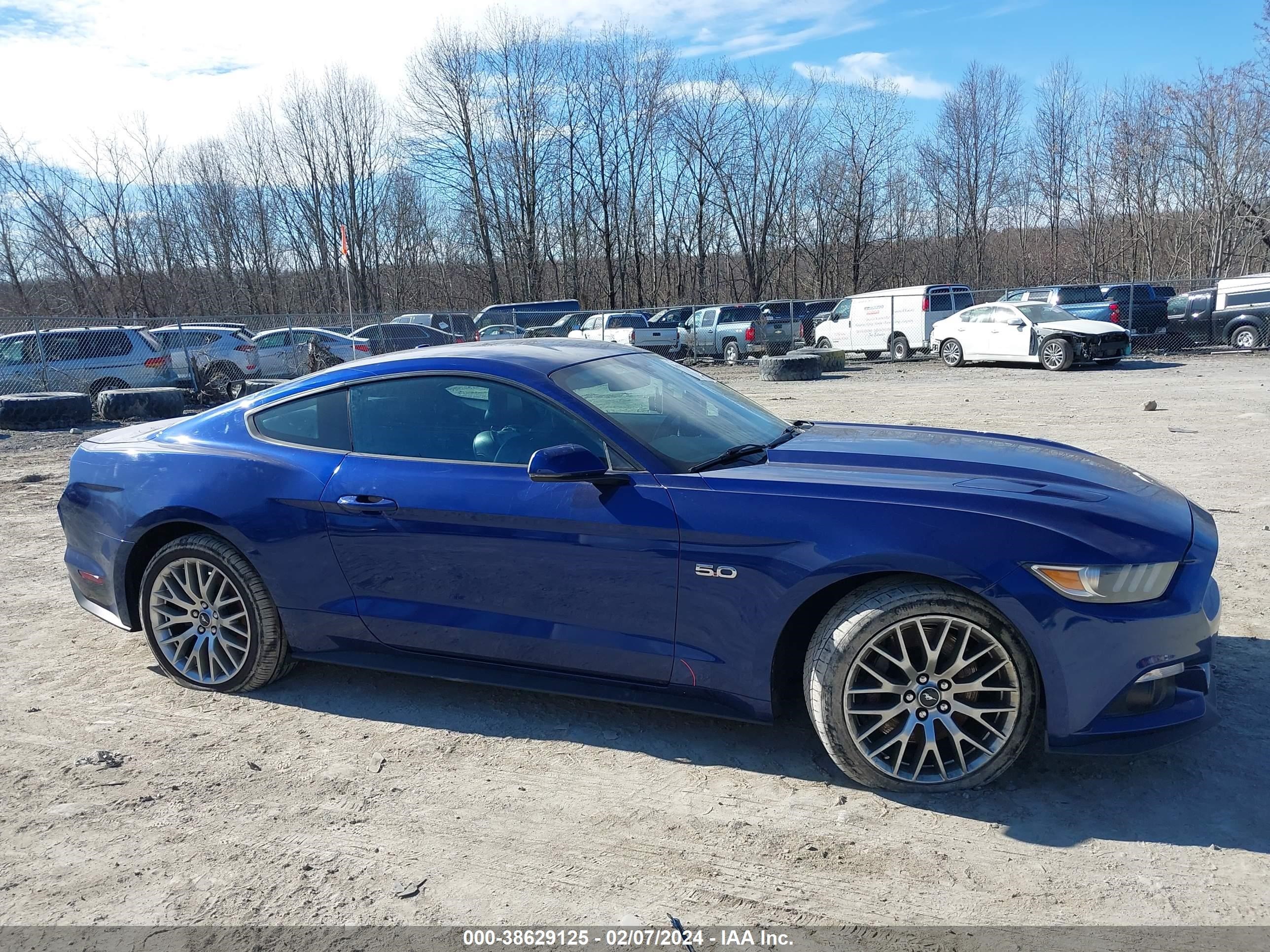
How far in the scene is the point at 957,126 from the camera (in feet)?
155

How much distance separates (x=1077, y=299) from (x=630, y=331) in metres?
12.9

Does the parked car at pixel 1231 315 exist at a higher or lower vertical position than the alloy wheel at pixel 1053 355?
higher

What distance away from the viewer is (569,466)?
3250 millimetres

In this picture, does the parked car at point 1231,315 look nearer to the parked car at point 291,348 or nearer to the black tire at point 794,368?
the black tire at point 794,368

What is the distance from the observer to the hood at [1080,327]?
65.3ft

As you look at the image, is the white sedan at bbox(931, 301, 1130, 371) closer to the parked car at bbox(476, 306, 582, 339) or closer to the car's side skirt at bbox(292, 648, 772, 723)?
the parked car at bbox(476, 306, 582, 339)

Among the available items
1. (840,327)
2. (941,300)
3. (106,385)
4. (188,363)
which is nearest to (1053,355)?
(941,300)

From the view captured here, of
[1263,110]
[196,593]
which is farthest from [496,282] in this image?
[196,593]

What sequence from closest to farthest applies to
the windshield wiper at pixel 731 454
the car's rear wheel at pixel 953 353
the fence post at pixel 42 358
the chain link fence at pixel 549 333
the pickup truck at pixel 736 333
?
the windshield wiper at pixel 731 454 < the fence post at pixel 42 358 < the chain link fence at pixel 549 333 < the car's rear wheel at pixel 953 353 < the pickup truck at pixel 736 333

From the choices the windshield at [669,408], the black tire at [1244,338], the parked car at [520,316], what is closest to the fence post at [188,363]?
the parked car at [520,316]

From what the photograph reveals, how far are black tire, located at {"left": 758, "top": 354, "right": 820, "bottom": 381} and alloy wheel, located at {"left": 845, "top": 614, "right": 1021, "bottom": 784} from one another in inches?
719

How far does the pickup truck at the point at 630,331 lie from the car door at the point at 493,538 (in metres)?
23.3

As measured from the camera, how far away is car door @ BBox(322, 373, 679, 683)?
3.26 meters

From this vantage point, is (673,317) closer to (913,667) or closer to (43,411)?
(43,411)
